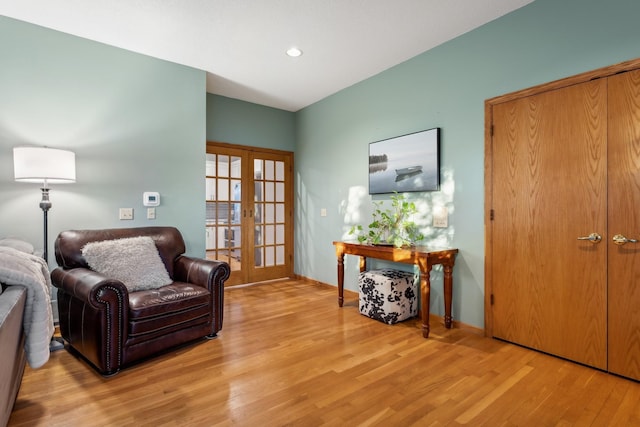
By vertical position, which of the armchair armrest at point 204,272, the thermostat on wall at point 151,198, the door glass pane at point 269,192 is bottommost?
the armchair armrest at point 204,272

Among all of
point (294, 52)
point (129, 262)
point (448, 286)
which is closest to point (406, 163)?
point (448, 286)

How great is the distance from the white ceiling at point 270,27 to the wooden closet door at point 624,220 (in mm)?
1052

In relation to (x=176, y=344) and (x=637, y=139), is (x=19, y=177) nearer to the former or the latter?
(x=176, y=344)

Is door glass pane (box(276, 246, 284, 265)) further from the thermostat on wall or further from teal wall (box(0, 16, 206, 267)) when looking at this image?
the thermostat on wall

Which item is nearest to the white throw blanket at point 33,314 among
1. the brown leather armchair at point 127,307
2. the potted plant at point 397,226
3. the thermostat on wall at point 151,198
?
the brown leather armchair at point 127,307

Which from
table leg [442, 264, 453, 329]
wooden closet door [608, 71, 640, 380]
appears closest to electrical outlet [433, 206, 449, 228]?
table leg [442, 264, 453, 329]

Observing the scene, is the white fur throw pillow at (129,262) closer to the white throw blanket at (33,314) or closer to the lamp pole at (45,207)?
the lamp pole at (45,207)

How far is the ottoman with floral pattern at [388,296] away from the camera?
9.86 ft

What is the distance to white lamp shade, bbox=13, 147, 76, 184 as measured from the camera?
2342 millimetres

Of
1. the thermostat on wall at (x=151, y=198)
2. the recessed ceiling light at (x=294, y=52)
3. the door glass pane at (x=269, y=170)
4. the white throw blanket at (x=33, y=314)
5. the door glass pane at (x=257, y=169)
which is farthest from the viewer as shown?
the door glass pane at (x=269, y=170)

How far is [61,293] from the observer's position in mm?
2455

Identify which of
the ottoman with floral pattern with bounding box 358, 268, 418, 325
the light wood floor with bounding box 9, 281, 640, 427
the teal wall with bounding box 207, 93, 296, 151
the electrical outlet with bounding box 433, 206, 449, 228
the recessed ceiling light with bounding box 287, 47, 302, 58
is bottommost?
the light wood floor with bounding box 9, 281, 640, 427

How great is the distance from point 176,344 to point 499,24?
11.5ft

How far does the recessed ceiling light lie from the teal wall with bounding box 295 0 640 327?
38.3 inches
